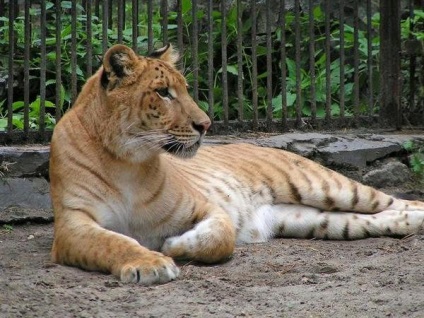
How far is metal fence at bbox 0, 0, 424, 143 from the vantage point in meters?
7.07

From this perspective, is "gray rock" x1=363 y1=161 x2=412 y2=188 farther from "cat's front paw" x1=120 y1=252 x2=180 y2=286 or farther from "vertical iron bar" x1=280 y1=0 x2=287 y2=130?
"cat's front paw" x1=120 y1=252 x2=180 y2=286

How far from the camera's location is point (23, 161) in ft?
19.8

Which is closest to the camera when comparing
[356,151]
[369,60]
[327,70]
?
[356,151]

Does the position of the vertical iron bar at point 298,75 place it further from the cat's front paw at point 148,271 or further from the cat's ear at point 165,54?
the cat's front paw at point 148,271

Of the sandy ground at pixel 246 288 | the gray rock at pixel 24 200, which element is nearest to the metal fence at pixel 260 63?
→ the gray rock at pixel 24 200

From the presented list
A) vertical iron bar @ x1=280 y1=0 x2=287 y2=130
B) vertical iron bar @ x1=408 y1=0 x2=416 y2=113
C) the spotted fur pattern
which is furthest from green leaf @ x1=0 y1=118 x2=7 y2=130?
vertical iron bar @ x1=408 y1=0 x2=416 y2=113

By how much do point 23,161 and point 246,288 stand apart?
2357 millimetres

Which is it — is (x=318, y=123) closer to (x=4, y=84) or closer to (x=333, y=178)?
(x=333, y=178)

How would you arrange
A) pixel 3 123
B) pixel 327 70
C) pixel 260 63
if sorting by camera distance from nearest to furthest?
pixel 3 123, pixel 327 70, pixel 260 63

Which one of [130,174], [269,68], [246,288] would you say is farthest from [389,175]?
[246,288]

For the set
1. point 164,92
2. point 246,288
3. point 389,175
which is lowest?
point 389,175

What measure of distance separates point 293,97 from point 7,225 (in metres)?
3.04

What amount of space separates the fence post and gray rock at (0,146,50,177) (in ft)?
10.6

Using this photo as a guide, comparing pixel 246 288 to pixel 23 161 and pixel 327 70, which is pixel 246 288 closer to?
pixel 23 161
